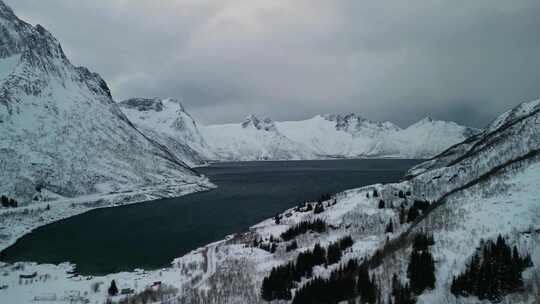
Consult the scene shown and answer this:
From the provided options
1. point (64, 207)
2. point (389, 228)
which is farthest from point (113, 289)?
point (64, 207)

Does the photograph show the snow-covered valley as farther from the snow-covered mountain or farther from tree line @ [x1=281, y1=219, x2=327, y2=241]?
the snow-covered mountain

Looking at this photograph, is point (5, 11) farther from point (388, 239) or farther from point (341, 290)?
point (341, 290)

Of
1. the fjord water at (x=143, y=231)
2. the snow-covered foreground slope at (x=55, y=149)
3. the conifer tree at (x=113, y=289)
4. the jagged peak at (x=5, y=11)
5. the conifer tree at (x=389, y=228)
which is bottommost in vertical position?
the conifer tree at (x=113, y=289)

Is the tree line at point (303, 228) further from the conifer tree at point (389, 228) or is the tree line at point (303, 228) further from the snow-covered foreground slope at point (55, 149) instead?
the snow-covered foreground slope at point (55, 149)

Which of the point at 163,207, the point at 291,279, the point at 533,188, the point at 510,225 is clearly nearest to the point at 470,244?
the point at 510,225

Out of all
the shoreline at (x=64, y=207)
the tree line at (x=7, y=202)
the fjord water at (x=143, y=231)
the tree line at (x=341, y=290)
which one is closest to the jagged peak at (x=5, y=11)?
the shoreline at (x=64, y=207)

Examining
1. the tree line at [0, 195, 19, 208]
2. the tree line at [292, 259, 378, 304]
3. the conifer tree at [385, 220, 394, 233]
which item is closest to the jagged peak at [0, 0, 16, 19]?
the tree line at [0, 195, 19, 208]
